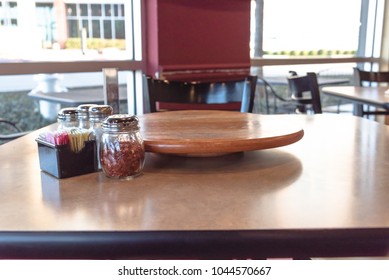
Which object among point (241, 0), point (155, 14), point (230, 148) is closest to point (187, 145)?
point (230, 148)

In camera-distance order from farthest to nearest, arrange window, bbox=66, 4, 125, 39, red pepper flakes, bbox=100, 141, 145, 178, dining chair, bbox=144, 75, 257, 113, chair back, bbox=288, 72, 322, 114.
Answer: window, bbox=66, 4, 125, 39 → chair back, bbox=288, 72, 322, 114 → dining chair, bbox=144, 75, 257, 113 → red pepper flakes, bbox=100, 141, 145, 178

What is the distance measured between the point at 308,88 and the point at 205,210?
1.99 m

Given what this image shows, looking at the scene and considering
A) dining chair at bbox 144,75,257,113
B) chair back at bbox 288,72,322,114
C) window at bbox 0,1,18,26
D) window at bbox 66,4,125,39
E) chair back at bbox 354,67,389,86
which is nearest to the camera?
dining chair at bbox 144,75,257,113

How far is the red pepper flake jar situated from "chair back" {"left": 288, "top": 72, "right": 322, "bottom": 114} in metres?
1.62

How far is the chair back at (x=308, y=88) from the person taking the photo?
2.28m

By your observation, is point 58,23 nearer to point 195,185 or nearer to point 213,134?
point 213,134

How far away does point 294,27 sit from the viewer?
4.02 meters

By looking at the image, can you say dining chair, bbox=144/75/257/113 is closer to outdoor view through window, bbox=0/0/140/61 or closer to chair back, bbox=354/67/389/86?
outdoor view through window, bbox=0/0/140/61

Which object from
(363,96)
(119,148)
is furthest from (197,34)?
(119,148)

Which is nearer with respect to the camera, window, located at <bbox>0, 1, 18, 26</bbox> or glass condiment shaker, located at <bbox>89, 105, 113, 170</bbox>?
glass condiment shaker, located at <bbox>89, 105, 113, 170</bbox>

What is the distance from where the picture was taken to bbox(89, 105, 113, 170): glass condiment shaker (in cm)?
87

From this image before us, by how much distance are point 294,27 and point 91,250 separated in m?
3.80

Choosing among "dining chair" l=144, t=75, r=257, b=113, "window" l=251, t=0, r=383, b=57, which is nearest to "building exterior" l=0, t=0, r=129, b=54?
"dining chair" l=144, t=75, r=257, b=113

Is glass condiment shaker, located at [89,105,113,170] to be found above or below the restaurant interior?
above
